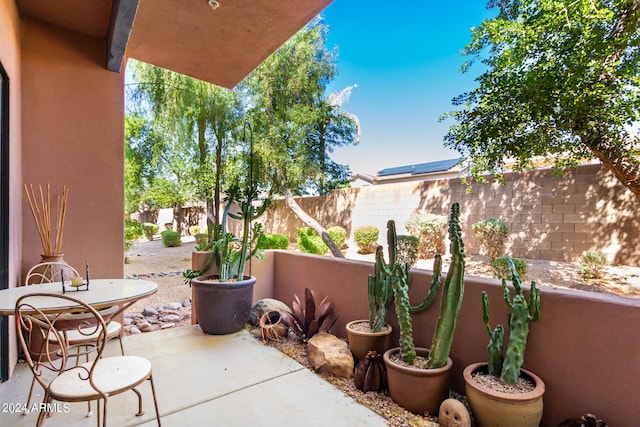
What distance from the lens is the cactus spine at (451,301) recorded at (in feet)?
6.73

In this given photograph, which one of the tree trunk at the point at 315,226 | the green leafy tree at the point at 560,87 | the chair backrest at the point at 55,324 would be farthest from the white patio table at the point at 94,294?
the tree trunk at the point at 315,226

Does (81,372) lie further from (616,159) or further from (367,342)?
(616,159)

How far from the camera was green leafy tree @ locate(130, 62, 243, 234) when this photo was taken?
8.63 m

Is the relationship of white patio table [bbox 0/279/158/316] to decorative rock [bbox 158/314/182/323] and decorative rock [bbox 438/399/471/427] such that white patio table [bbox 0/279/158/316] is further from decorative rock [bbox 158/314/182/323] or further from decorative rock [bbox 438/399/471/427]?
decorative rock [bbox 158/314/182/323]

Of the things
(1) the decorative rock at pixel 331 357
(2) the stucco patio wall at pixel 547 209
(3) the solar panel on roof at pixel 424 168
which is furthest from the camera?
(3) the solar panel on roof at pixel 424 168

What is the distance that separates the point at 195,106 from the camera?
898 centimetres

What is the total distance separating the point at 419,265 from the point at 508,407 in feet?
16.8

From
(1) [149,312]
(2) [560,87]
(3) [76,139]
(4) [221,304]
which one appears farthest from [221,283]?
(2) [560,87]

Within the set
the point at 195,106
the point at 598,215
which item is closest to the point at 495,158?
the point at 598,215

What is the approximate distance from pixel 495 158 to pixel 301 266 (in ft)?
10.4

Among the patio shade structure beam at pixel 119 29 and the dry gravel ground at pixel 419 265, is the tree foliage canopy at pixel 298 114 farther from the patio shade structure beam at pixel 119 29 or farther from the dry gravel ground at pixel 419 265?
the patio shade structure beam at pixel 119 29

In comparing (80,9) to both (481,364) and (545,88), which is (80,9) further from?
(545,88)

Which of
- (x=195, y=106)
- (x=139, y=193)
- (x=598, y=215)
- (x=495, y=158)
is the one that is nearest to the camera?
(x=495, y=158)

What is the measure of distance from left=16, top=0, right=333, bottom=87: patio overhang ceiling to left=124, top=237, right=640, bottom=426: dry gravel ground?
9.69 feet
